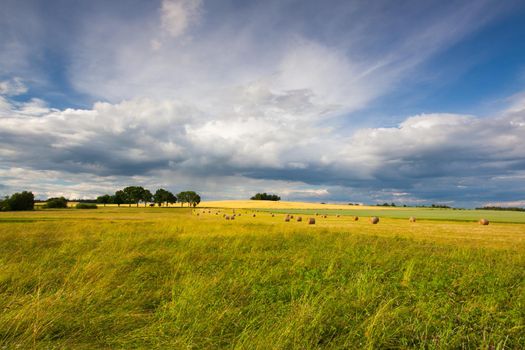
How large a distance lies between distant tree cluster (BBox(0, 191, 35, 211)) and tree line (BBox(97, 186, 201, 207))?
6746cm

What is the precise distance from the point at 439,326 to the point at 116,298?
7209mm

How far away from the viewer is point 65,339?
5.36m

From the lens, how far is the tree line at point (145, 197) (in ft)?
510

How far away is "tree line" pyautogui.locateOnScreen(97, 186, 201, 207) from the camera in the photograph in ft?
510

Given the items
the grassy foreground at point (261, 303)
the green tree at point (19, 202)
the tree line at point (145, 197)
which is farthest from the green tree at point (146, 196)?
the grassy foreground at point (261, 303)

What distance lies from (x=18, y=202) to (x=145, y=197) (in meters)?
75.7

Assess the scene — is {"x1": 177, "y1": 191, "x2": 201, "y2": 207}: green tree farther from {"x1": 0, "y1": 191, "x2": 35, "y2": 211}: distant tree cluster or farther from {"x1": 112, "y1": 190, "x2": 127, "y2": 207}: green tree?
{"x1": 0, "y1": 191, "x2": 35, "y2": 211}: distant tree cluster

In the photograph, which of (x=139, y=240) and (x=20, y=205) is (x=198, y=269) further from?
(x=20, y=205)

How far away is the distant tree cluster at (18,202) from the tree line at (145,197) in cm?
6746

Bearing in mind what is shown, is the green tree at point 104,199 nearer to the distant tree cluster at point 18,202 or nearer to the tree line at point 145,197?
the tree line at point 145,197

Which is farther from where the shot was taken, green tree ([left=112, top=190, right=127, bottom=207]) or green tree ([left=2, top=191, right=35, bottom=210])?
green tree ([left=112, top=190, right=127, bottom=207])

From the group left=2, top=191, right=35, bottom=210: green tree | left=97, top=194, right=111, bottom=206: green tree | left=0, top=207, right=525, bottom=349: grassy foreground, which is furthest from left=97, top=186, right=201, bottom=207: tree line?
left=0, top=207, right=525, bottom=349: grassy foreground

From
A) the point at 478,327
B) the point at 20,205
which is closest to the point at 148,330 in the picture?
the point at 478,327

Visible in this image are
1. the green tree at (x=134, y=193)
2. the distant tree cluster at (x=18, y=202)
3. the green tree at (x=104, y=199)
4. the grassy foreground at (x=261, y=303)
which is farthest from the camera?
the green tree at (x=104, y=199)
